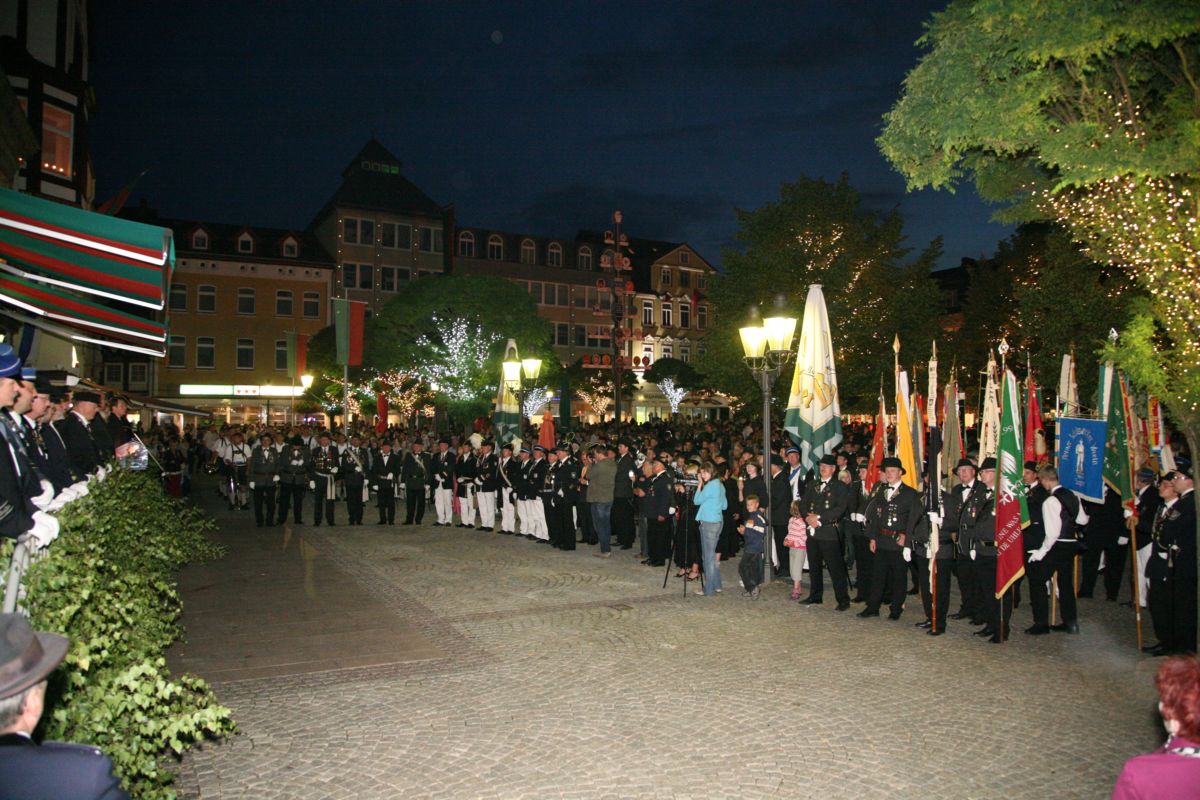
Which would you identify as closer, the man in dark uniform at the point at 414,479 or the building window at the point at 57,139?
the building window at the point at 57,139

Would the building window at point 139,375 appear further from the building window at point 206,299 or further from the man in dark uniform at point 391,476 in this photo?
the man in dark uniform at point 391,476

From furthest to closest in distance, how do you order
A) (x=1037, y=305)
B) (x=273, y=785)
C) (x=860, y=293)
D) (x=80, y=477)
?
(x=860, y=293) < (x=1037, y=305) < (x=80, y=477) < (x=273, y=785)

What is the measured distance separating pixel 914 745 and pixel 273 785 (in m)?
4.56

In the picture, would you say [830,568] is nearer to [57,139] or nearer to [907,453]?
[907,453]

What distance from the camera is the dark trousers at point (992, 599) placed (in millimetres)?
9008

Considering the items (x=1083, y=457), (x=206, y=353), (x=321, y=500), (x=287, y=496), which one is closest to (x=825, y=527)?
(x=1083, y=457)

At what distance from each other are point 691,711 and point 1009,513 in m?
4.85

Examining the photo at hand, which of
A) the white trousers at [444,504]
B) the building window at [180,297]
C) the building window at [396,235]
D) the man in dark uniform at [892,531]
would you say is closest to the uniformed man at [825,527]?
the man in dark uniform at [892,531]

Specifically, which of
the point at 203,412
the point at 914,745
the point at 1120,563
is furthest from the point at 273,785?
the point at 203,412

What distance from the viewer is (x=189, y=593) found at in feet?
37.1

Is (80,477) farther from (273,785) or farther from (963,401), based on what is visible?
(963,401)

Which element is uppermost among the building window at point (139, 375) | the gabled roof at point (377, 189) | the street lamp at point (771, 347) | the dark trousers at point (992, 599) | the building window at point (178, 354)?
the gabled roof at point (377, 189)

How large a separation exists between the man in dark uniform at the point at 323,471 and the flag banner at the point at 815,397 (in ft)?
37.5

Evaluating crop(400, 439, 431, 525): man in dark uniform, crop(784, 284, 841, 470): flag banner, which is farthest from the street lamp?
crop(400, 439, 431, 525): man in dark uniform
